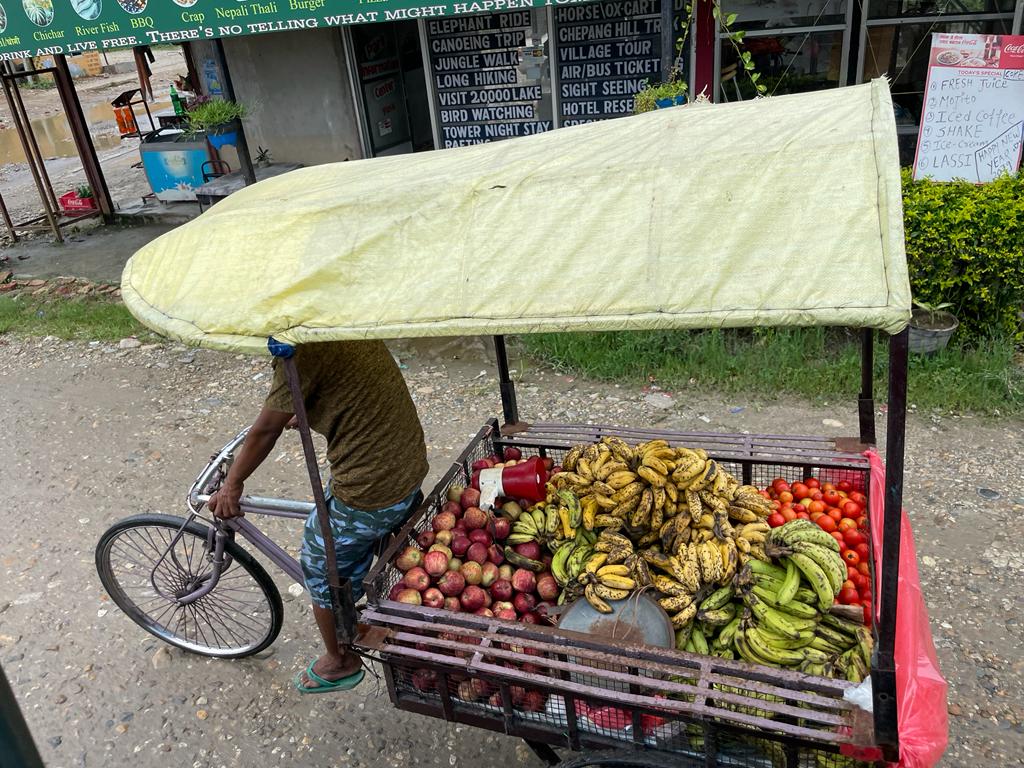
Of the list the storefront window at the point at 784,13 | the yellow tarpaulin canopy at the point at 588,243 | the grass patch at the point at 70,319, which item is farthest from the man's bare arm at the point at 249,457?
the storefront window at the point at 784,13

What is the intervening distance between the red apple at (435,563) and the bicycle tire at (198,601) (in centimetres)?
107

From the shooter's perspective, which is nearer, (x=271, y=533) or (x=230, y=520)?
(x=230, y=520)

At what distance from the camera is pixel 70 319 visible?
8078mm

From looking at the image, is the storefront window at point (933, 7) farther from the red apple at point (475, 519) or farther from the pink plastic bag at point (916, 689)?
the red apple at point (475, 519)

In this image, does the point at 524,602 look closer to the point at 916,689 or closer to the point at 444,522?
the point at 444,522

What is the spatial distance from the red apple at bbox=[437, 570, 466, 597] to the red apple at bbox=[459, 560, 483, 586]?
0.13 ft

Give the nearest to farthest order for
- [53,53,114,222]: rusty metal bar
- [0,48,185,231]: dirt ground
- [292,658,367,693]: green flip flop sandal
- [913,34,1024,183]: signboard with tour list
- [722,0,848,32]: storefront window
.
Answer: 1. [292,658,367,693]: green flip flop sandal
2. [913,34,1024,183]: signboard with tour list
3. [722,0,848,32]: storefront window
4. [53,53,114,222]: rusty metal bar
5. [0,48,185,231]: dirt ground

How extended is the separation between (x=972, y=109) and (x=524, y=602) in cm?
523

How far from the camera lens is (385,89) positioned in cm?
1032

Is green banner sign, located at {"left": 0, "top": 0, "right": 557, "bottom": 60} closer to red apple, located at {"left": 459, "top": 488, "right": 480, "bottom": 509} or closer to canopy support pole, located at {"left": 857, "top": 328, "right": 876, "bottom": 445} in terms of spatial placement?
canopy support pole, located at {"left": 857, "top": 328, "right": 876, "bottom": 445}

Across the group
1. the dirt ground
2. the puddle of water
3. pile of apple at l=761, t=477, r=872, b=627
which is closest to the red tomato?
A: pile of apple at l=761, t=477, r=872, b=627

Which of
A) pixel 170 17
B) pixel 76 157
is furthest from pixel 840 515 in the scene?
pixel 76 157

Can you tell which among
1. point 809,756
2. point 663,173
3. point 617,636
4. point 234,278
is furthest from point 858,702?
point 234,278

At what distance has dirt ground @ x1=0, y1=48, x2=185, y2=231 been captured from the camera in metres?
13.8
